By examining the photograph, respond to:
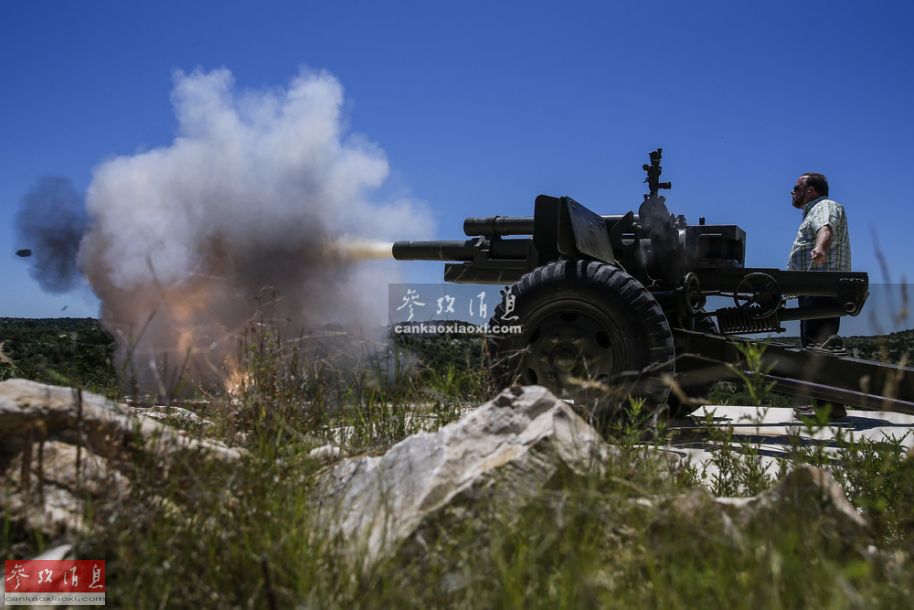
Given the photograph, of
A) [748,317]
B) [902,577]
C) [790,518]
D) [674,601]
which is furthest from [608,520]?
[748,317]

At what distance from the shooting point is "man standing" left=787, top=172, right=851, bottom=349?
6609mm

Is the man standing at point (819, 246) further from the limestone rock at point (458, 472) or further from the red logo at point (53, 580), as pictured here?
the red logo at point (53, 580)

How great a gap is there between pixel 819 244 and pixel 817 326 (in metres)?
0.80

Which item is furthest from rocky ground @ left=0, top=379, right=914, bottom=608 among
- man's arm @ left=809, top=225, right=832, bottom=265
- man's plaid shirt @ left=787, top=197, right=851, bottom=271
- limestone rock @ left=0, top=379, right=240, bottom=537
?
man's plaid shirt @ left=787, top=197, right=851, bottom=271

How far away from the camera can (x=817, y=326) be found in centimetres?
680

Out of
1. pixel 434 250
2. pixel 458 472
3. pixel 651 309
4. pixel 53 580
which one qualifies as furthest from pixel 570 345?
pixel 434 250

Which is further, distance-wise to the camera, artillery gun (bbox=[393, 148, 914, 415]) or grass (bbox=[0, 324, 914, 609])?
artillery gun (bbox=[393, 148, 914, 415])

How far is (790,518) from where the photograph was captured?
2.02 m

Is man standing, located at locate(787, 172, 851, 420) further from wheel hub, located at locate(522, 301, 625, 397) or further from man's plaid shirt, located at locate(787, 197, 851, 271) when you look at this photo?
wheel hub, located at locate(522, 301, 625, 397)

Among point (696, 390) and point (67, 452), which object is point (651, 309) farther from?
point (67, 452)

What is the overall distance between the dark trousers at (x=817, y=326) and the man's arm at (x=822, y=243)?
35cm

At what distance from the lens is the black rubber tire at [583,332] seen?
4605mm

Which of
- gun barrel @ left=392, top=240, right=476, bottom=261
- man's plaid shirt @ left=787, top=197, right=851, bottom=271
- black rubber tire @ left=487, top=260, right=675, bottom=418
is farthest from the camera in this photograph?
gun barrel @ left=392, top=240, right=476, bottom=261

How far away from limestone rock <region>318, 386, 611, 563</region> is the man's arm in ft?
16.1
